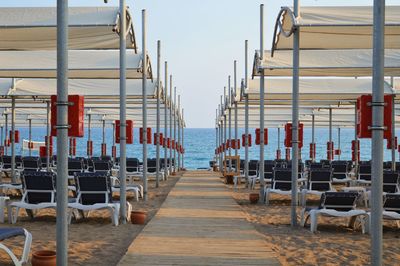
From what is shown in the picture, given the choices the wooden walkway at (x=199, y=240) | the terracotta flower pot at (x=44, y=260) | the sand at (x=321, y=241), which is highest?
the terracotta flower pot at (x=44, y=260)

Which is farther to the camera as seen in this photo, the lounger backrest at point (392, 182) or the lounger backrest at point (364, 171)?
the lounger backrest at point (364, 171)

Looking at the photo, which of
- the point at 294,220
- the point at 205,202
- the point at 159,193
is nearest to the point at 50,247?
the point at 294,220

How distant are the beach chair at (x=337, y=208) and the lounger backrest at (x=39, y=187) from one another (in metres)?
4.01

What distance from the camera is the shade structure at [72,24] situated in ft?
32.6

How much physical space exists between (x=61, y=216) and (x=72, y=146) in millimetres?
21446

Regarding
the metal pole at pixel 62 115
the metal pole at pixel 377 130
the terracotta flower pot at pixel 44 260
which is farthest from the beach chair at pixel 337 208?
the metal pole at pixel 62 115

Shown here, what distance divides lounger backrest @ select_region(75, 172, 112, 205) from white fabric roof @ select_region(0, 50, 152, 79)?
12.5 feet

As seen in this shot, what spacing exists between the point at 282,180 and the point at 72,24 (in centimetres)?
575

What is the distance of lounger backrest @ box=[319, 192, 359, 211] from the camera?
31.7 feet

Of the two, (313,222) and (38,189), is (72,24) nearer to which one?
(38,189)

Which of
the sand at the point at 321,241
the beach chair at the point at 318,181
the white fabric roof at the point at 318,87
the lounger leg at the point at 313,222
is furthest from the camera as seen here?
the white fabric roof at the point at 318,87

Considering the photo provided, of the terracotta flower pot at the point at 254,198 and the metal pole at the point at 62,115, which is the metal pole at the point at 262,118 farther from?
the metal pole at the point at 62,115

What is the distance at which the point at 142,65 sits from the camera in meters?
13.2

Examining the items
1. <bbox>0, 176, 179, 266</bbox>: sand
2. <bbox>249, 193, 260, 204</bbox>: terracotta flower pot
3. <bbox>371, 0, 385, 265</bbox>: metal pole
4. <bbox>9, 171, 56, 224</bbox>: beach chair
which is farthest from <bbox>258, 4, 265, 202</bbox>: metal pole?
<bbox>371, 0, 385, 265</bbox>: metal pole
